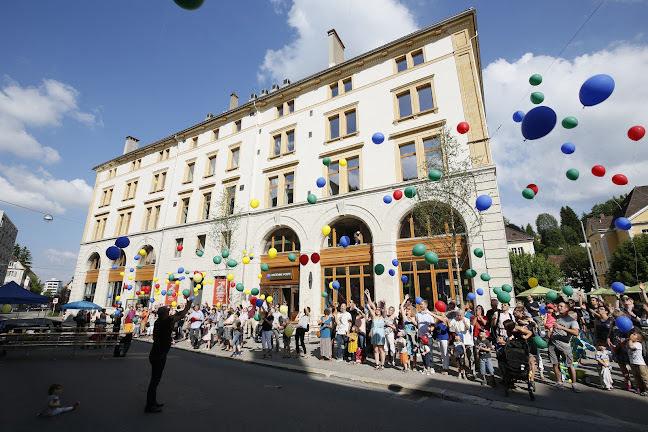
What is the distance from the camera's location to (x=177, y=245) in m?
25.2

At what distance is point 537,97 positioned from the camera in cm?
912

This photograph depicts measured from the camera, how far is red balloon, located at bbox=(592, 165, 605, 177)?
342 inches

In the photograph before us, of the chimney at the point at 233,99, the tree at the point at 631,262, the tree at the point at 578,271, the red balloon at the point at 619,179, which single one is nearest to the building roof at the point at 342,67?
the chimney at the point at 233,99

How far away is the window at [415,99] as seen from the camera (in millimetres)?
17000

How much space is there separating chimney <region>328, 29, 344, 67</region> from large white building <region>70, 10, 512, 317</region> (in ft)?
0.49

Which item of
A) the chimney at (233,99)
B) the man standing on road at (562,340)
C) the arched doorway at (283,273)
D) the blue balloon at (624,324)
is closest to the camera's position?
the blue balloon at (624,324)

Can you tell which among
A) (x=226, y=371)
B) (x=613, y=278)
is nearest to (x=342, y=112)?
(x=226, y=371)

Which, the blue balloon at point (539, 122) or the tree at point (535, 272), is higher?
the blue balloon at point (539, 122)

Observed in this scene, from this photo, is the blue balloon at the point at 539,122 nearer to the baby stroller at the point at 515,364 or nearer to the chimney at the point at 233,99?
the baby stroller at the point at 515,364

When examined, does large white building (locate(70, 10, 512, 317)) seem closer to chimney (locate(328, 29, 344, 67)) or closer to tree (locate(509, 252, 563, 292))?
chimney (locate(328, 29, 344, 67))

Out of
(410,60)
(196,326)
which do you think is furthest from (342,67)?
(196,326)

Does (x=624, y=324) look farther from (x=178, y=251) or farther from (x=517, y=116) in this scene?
(x=178, y=251)

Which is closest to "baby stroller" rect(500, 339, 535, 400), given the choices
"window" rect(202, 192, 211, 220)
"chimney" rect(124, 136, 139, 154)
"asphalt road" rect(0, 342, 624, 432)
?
"asphalt road" rect(0, 342, 624, 432)

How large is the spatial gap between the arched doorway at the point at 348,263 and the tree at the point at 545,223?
332ft
